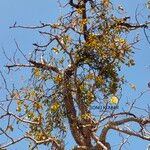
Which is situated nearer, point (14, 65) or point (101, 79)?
point (101, 79)

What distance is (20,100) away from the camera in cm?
A: 1530

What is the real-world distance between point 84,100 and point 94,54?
758 millimetres

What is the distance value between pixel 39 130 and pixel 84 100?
3.00ft

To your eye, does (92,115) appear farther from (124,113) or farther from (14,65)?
(14,65)

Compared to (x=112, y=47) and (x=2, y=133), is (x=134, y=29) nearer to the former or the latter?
(x=112, y=47)

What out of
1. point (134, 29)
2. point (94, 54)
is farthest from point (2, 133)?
point (134, 29)

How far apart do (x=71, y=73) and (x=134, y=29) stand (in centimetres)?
140

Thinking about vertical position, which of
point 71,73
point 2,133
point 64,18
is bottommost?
point 2,133

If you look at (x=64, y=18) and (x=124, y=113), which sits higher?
(x=64, y=18)

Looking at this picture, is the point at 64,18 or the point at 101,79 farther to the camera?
the point at 64,18

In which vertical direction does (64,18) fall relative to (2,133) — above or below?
above

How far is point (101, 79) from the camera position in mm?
14844

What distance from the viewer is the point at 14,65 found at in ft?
51.9

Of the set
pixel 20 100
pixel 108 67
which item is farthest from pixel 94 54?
pixel 20 100
